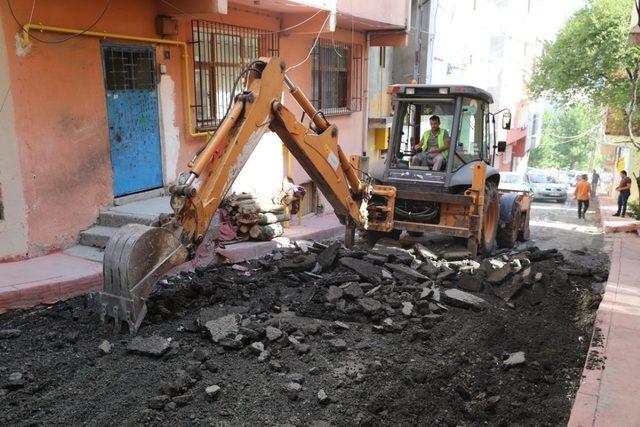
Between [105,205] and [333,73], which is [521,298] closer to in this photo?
[105,205]

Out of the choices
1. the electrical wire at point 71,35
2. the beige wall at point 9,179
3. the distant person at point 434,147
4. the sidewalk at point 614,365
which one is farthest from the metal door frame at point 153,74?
the sidewalk at point 614,365

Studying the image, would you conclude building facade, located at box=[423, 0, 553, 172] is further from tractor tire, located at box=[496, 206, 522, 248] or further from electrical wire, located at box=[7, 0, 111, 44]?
electrical wire, located at box=[7, 0, 111, 44]

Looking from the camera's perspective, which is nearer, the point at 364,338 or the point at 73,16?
the point at 364,338

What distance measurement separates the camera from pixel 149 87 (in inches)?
332

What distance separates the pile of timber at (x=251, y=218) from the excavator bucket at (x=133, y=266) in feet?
12.0

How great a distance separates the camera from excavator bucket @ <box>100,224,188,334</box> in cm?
472

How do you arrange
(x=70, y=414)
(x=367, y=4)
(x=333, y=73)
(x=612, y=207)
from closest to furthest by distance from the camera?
(x=70, y=414) → (x=367, y=4) → (x=333, y=73) → (x=612, y=207)

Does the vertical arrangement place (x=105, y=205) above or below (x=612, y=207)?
above

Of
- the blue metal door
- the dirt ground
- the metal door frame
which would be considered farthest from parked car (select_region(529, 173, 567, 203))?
the blue metal door

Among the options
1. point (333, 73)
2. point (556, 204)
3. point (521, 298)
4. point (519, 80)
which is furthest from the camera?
point (519, 80)

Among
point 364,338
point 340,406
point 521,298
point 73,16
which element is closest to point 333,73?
point 73,16

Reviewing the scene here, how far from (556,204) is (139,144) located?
22842mm

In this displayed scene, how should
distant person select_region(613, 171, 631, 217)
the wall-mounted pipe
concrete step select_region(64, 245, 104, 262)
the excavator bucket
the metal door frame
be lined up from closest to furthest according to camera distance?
the excavator bucket
the wall-mounted pipe
concrete step select_region(64, 245, 104, 262)
the metal door frame
distant person select_region(613, 171, 631, 217)

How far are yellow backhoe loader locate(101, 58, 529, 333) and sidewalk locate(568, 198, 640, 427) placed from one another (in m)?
2.33
